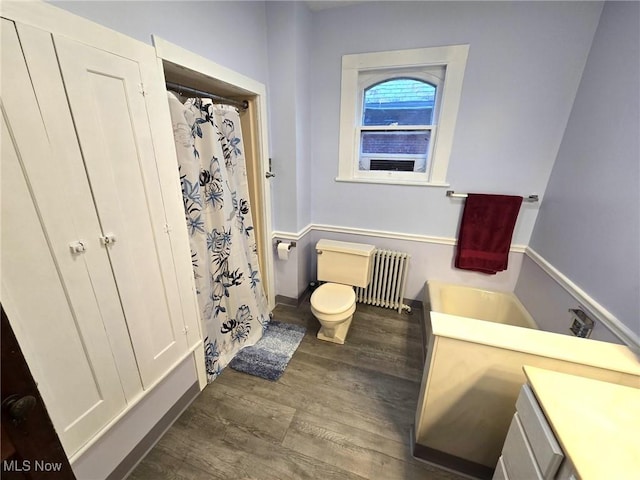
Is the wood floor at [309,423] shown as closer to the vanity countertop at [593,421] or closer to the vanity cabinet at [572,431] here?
the vanity cabinet at [572,431]

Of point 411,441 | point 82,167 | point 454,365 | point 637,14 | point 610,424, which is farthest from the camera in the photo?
point 411,441

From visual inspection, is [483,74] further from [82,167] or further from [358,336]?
[82,167]

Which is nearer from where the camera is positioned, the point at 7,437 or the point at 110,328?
the point at 7,437

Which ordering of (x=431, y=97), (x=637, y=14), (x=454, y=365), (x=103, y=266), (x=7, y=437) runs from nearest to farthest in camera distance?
(x=7, y=437), (x=103, y=266), (x=454, y=365), (x=637, y=14), (x=431, y=97)

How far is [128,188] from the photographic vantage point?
1058 mm

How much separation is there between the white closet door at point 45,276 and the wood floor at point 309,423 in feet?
1.72

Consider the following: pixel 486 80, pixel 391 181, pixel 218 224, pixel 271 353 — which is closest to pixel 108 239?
pixel 218 224

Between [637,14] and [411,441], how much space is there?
2.45 metres

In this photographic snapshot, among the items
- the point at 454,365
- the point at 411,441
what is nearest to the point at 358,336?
the point at 411,441

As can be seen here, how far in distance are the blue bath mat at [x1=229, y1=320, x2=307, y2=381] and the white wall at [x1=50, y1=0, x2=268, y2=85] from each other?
6.25ft

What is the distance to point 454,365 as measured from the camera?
3.62ft

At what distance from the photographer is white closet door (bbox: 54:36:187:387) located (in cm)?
89

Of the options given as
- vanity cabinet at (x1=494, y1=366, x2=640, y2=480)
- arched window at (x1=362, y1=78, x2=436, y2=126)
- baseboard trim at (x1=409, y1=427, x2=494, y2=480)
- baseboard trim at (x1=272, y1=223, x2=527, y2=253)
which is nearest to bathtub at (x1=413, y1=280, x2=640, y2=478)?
baseboard trim at (x1=409, y1=427, x2=494, y2=480)

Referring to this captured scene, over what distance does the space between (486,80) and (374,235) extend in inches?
55.9
